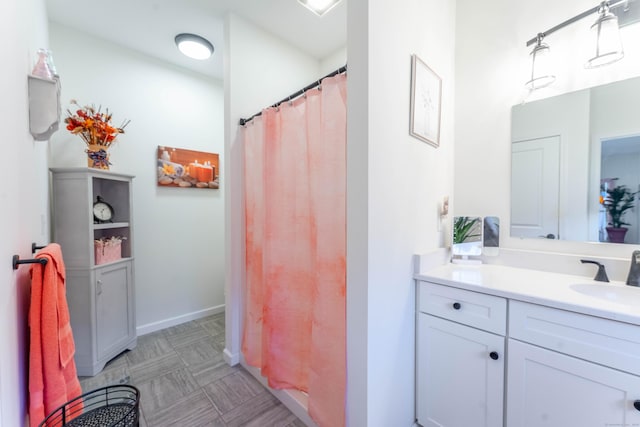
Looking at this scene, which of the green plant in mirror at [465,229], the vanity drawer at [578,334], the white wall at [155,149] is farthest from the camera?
the white wall at [155,149]

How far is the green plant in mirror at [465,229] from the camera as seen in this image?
166cm

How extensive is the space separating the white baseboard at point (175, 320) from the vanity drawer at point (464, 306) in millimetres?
2544

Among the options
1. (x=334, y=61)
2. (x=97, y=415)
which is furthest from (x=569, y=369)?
(x=334, y=61)

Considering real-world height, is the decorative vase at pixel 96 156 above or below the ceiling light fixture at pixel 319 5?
below

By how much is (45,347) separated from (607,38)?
2.85m

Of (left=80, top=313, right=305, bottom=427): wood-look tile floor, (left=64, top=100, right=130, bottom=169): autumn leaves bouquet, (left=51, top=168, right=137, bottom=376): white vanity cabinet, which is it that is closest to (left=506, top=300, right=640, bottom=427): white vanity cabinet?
(left=80, top=313, right=305, bottom=427): wood-look tile floor

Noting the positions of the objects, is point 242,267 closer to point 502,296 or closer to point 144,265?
point 144,265

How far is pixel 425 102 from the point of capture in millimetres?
1413

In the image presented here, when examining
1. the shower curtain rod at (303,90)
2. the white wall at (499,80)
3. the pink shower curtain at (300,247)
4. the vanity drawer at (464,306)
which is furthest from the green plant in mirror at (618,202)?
the shower curtain rod at (303,90)

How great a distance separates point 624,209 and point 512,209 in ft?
1.51

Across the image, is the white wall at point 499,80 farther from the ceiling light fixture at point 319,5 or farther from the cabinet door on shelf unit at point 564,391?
the ceiling light fixture at point 319,5

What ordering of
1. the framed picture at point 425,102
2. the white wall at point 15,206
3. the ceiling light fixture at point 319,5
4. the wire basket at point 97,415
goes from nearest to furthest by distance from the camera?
1. the white wall at point 15,206
2. the wire basket at point 97,415
3. the framed picture at point 425,102
4. the ceiling light fixture at point 319,5

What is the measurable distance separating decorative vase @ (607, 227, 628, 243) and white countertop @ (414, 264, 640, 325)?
23 cm

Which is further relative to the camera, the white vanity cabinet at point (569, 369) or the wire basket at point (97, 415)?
the wire basket at point (97, 415)
